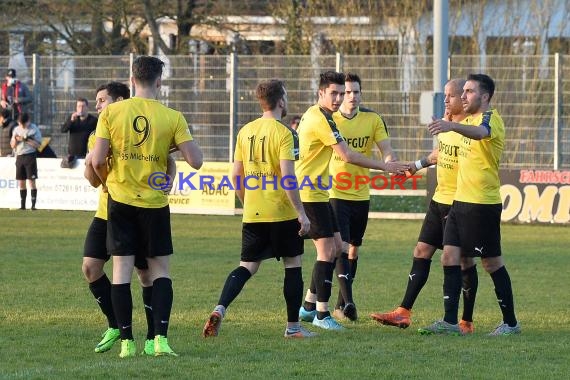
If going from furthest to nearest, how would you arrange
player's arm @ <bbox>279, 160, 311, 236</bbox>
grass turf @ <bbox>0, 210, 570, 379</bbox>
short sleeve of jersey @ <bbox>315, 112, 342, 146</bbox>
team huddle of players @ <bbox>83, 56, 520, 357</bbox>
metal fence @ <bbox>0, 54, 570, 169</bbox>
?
metal fence @ <bbox>0, 54, 570, 169</bbox>, short sleeve of jersey @ <bbox>315, 112, 342, 146</bbox>, player's arm @ <bbox>279, 160, 311, 236</bbox>, team huddle of players @ <bbox>83, 56, 520, 357</bbox>, grass turf @ <bbox>0, 210, 570, 379</bbox>

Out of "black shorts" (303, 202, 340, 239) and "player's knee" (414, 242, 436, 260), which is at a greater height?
"black shorts" (303, 202, 340, 239)

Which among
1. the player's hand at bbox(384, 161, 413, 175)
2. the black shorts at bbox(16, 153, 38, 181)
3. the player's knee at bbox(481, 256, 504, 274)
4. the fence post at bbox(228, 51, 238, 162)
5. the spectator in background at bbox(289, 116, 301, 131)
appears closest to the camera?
the player's knee at bbox(481, 256, 504, 274)

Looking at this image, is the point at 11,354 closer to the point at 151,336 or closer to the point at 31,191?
the point at 151,336

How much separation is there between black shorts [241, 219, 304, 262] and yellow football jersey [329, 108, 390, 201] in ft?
5.34

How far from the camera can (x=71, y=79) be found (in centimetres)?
2608

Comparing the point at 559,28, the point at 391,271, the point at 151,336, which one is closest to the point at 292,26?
the point at 559,28

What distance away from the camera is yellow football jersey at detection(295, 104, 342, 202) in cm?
1034

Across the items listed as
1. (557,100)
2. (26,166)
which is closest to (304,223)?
(557,100)

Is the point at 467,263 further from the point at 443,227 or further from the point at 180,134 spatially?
the point at 180,134

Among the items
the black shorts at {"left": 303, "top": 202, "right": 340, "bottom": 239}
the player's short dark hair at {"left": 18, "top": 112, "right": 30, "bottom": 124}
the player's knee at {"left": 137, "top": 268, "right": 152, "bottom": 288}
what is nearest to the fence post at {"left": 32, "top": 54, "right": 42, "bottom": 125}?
the player's short dark hair at {"left": 18, "top": 112, "right": 30, "bottom": 124}

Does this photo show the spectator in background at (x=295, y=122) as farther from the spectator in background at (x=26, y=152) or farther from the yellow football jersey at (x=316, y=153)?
the yellow football jersey at (x=316, y=153)

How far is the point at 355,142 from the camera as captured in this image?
11.2 m

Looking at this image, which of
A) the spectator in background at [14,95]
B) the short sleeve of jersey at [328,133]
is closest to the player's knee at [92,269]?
the short sleeve of jersey at [328,133]

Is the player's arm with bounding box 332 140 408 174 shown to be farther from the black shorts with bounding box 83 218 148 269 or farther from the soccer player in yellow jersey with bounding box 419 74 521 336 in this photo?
the black shorts with bounding box 83 218 148 269
